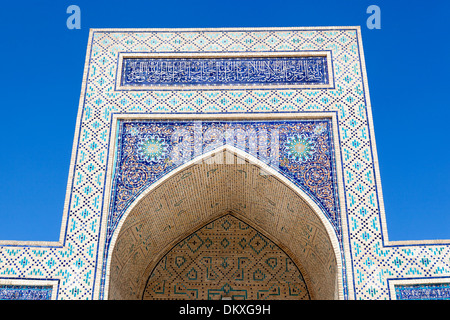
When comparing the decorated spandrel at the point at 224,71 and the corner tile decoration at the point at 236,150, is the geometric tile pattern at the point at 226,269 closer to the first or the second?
the corner tile decoration at the point at 236,150

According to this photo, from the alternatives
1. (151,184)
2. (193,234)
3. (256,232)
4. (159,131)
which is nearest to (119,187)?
(151,184)

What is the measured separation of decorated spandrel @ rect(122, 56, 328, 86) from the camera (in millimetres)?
6059

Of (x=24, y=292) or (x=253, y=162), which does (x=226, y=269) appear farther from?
(x=24, y=292)

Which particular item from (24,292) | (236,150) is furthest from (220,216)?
(24,292)

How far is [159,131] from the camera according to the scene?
5.84 m

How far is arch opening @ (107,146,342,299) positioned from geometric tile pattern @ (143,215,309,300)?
74 millimetres

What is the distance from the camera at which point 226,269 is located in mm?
6512

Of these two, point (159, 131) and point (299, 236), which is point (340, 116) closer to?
point (299, 236)

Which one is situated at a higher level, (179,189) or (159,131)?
(159,131)

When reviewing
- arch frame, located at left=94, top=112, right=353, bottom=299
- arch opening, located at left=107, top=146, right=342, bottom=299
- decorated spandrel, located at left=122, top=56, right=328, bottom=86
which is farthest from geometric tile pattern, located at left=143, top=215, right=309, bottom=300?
decorated spandrel, located at left=122, top=56, right=328, bottom=86

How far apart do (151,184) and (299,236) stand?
5.24 feet

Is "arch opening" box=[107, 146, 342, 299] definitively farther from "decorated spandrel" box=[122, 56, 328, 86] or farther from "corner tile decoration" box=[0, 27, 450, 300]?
"decorated spandrel" box=[122, 56, 328, 86]

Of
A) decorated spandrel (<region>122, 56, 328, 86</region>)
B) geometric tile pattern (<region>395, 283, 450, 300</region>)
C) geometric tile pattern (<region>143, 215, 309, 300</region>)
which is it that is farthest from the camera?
geometric tile pattern (<region>143, 215, 309, 300</region>)

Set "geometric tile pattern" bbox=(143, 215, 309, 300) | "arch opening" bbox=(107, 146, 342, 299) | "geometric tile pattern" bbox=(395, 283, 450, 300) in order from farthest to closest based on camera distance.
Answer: "geometric tile pattern" bbox=(143, 215, 309, 300) < "arch opening" bbox=(107, 146, 342, 299) < "geometric tile pattern" bbox=(395, 283, 450, 300)
